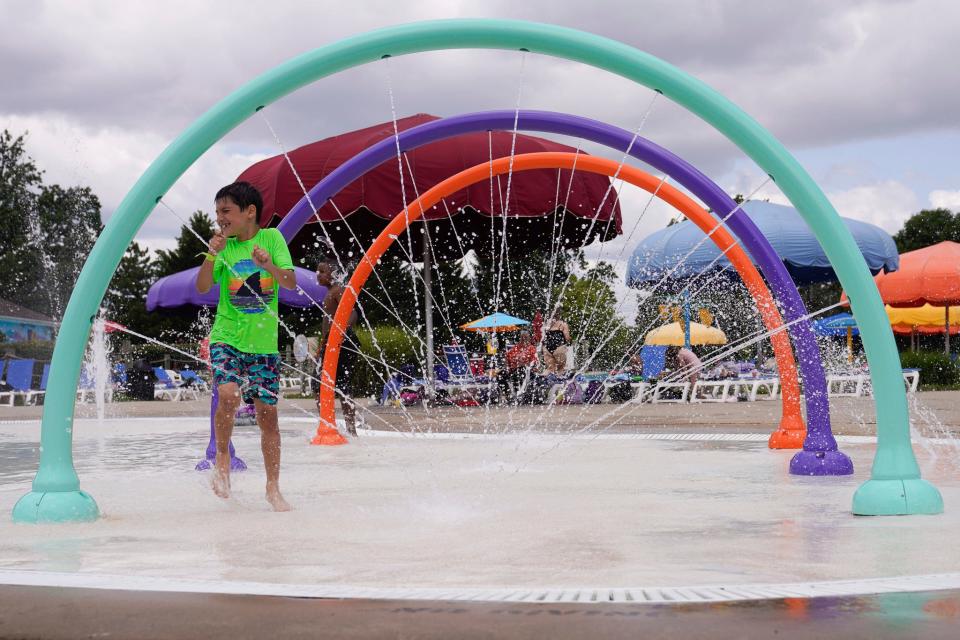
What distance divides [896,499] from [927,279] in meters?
19.4

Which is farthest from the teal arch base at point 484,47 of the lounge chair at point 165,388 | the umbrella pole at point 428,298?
the lounge chair at point 165,388

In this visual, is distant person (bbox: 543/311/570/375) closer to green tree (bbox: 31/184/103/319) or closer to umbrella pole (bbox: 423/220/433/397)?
umbrella pole (bbox: 423/220/433/397)

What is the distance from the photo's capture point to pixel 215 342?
200 inches

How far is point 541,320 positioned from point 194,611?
44.2 ft

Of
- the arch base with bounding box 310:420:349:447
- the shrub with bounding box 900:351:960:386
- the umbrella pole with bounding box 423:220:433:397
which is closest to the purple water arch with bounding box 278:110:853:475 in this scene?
the arch base with bounding box 310:420:349:447

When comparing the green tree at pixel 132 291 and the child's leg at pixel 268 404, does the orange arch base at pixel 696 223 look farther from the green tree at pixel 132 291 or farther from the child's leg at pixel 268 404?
the green tree at pixel 132 291

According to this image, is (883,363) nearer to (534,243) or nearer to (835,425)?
(835,425)

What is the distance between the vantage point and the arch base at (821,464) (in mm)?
6281

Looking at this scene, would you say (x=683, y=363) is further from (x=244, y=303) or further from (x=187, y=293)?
(x=244, y=303)

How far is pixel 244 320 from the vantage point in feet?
16.5

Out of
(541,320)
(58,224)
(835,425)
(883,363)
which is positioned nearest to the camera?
(883,363)

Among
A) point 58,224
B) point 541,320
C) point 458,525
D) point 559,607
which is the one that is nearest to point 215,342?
point 458,525

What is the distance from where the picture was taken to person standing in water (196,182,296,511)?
503 centimetres

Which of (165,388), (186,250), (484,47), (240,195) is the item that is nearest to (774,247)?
(165,388)
